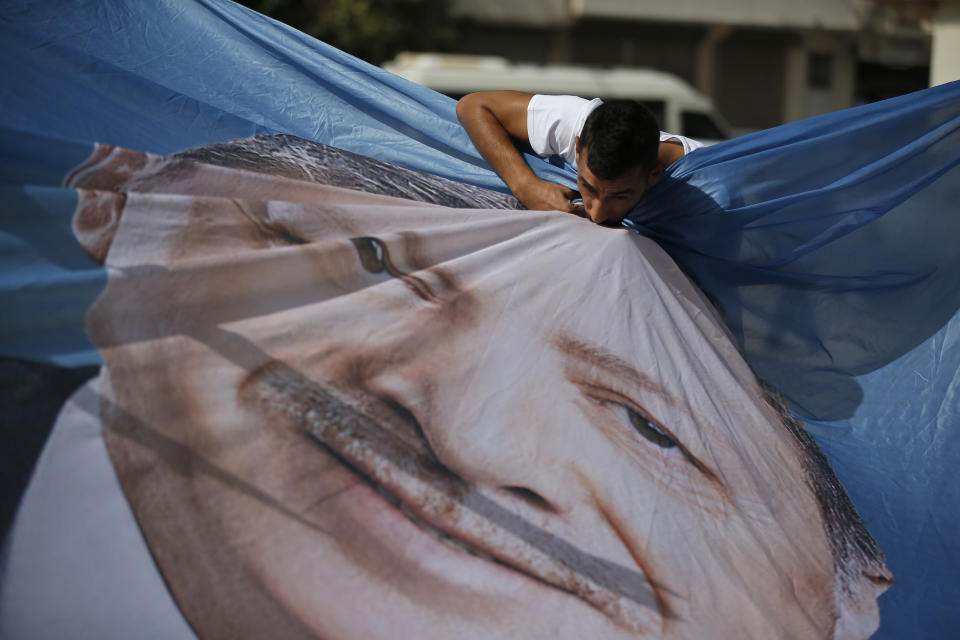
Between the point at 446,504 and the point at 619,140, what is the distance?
100 cm

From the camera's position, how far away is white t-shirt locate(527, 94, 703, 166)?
2.34m

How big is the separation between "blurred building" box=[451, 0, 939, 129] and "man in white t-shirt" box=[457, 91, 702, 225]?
11.2 metres

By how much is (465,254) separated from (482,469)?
56cm

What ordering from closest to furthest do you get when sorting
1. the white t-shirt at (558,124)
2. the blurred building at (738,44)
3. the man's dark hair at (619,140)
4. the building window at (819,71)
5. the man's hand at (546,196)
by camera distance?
the man's dark hair at (619,140) → the man's hand at (546,196) → the white t-shirt at (558,124) → the blurred building at (738,44) → the building window at (819,71)

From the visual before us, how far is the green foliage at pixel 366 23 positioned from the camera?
11344mm

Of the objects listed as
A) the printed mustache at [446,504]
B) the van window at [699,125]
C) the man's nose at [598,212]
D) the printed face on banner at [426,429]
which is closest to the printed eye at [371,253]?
the printed face on banner at [426,429]

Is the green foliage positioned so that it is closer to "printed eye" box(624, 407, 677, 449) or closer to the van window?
the van window

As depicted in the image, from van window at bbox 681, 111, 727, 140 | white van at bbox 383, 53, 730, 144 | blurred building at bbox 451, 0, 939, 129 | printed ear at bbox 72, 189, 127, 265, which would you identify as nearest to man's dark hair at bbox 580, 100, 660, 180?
printed ear at bbox 72, 189, 127, 265

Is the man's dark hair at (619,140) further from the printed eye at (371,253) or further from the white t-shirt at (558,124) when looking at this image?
the printed eye at (371,253)

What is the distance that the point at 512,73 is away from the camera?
8773 millimetres

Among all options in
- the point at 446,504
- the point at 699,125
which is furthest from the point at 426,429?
the point at 699,125

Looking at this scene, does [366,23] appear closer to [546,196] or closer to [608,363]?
[546,196]

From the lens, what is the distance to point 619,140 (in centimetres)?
203

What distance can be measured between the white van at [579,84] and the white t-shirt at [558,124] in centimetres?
638
